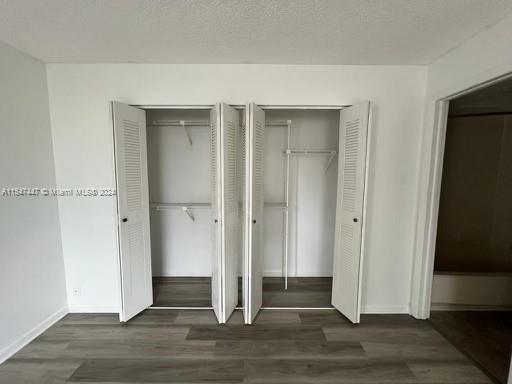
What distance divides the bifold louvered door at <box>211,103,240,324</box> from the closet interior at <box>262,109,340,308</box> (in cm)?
78

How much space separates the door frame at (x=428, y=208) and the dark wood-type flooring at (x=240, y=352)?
273mm

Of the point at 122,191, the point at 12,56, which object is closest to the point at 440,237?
the point at 122,191

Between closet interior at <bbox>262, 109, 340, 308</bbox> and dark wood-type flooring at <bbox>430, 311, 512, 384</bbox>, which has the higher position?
closet interior at <bbox>262, 109, 340, 308</bbox>

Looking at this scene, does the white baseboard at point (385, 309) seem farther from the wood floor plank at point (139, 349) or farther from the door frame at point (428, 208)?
the wood floor plank at point (139, 349)

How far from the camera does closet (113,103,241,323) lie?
218 centimetres

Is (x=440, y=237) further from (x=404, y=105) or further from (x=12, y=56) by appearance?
(x=12, y=56)

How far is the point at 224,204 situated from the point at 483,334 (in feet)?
8.75

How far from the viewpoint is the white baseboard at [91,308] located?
2496 millimetres

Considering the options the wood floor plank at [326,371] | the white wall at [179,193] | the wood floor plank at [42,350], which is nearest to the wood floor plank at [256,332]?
the wood floor plank at [326,371]

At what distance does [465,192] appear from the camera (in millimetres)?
3432

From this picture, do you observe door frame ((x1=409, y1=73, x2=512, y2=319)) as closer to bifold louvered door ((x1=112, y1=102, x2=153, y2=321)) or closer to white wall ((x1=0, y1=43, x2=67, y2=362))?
bifold louvered door ((x1=112, y1=102, x2=153, y2=321))

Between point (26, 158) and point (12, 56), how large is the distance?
0.81 meters

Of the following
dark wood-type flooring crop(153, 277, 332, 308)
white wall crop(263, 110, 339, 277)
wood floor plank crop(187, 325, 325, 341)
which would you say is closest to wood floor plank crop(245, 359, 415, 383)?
wood floor plank crop(187, 325, 325, 341)

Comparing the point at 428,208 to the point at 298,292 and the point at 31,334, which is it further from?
the point at 31,334
